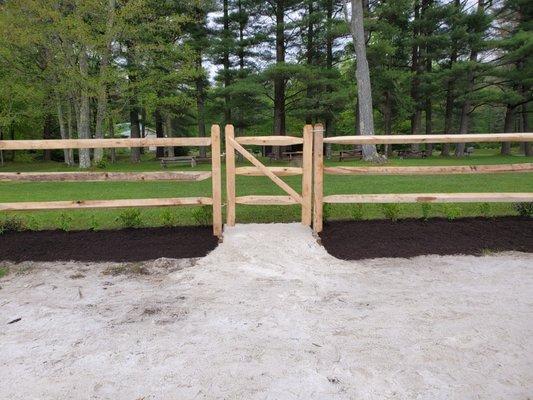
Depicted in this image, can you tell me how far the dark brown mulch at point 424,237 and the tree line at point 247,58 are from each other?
37.2 feet

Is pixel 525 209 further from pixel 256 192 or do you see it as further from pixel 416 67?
pixel 416 67

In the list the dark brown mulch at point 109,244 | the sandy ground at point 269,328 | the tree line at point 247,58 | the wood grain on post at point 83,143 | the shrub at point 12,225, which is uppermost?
the tree line at point 247,58

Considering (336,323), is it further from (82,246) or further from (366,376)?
(82,246)

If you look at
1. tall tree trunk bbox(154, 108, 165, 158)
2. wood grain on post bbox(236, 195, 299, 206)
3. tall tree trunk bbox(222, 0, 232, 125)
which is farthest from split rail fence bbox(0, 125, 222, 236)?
tall tree trunk bbox(154, 108, 165, 158)

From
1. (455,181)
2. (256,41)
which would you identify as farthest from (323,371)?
(256,41)

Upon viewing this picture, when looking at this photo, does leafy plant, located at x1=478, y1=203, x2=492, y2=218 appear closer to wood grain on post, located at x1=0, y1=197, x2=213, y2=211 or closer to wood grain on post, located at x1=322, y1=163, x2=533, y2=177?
wood grain on post, located at x1=322, y1=163, x2=533, y2=177

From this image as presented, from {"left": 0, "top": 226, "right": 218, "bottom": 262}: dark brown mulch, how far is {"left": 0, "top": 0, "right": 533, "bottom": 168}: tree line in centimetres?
1283

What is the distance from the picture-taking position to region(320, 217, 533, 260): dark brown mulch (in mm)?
5137

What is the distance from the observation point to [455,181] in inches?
407

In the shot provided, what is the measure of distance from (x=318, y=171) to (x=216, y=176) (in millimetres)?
Result: 1379

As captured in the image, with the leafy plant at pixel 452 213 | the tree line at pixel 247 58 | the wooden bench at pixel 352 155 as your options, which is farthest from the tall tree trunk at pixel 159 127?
the leafy plant at pixel 452 213

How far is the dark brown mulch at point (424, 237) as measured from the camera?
5137 millimetres

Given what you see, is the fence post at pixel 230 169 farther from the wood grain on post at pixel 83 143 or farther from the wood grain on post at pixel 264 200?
the wood grain on post at pixel 83 143

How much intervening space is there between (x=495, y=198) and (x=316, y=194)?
8.22 ft
